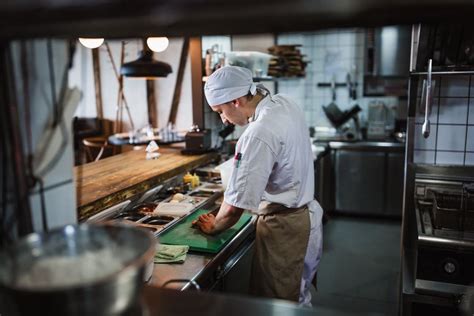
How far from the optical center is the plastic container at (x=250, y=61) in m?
4.10

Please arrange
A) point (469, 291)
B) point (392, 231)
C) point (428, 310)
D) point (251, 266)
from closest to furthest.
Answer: point (469, 291), point (428, 310), point (251, 266), point (392, 231)

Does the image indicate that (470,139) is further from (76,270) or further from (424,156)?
(76,270)

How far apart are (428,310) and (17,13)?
2441 millimetres

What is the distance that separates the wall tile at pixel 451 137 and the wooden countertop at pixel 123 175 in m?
1.86

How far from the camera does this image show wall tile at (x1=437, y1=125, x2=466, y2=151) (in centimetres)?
300

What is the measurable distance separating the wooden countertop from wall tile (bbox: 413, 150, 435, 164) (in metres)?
1.69

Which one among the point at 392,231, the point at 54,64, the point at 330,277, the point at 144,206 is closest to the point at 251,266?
the point at 144,206

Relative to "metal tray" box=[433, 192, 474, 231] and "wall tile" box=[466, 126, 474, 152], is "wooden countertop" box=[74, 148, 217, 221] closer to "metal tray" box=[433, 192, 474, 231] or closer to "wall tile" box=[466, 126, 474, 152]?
"metal tray" box=[433, 192, 474, 231]

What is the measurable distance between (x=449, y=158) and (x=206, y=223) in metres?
1.84

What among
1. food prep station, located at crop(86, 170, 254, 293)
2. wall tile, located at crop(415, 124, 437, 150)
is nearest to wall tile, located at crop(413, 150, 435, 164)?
wall tile, located at crop(415, 124, 437, 150)

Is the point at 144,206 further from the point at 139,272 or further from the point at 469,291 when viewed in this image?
the point at 139,272

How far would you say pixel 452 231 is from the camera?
2.42m

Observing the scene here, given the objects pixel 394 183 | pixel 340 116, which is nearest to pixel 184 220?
pixel 394 183

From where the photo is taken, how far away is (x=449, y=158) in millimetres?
3035
